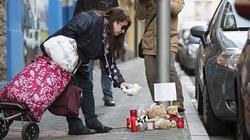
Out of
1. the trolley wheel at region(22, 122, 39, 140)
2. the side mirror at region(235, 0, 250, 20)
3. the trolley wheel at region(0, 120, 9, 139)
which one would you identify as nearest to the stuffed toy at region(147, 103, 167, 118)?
the trolley wheel at region(22, 122, 39, 140)

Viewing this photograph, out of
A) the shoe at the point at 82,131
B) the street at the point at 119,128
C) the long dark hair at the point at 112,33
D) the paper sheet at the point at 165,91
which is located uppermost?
the long dark hair at the point at 112,33

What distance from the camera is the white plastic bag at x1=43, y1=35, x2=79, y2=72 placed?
655 cm

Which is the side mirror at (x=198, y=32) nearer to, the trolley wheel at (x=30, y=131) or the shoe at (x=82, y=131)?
the shoe at (x=82, y=131)

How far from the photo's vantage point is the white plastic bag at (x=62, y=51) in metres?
6.55

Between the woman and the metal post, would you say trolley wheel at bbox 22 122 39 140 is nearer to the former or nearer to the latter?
the woman

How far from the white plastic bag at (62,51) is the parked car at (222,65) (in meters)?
1.60

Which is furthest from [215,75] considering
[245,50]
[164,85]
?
[245,50]

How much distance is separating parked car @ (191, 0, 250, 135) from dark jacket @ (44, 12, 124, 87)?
106 centimetres

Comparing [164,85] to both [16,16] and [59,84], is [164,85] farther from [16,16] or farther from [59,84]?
[16,16]

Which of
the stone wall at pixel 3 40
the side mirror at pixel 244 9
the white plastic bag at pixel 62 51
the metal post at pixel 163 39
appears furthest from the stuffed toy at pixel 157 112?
the stone wall at pixel 3 40

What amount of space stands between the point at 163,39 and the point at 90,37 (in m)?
1.17

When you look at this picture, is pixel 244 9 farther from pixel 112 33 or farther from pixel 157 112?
pixel 157 112

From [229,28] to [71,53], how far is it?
2.15m

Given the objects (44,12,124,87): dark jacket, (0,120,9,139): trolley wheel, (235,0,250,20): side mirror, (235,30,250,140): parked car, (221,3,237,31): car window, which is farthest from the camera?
(221,3,237,31): car window
